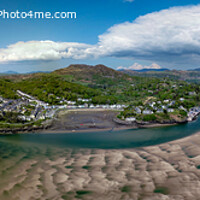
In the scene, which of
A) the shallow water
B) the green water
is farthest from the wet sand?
the green water

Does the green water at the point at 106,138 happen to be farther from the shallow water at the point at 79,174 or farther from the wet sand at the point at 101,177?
the wet sand at the point at 101,177

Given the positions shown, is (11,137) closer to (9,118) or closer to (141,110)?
(9,118)

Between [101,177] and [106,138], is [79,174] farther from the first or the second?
[106,138]

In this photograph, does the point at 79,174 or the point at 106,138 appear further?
the point at 106,138

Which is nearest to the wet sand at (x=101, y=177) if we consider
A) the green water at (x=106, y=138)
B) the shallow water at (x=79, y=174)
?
the shallow water at (x=79, y=174)

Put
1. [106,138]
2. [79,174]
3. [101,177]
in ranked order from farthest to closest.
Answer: [106,138], [79,174], [101,177]

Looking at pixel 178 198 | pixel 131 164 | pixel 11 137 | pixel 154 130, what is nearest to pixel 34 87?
pixel 11 137

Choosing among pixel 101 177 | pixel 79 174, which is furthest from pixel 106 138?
pixel 101 177
